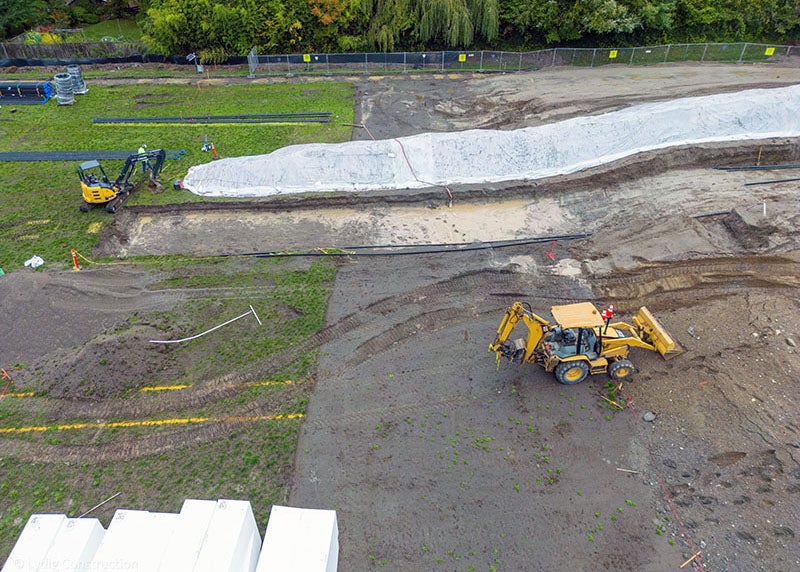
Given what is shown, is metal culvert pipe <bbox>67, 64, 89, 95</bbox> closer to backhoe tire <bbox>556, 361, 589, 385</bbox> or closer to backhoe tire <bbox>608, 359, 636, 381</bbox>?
backhoe tire <bbox>556, 361, 589, 385</bbox>

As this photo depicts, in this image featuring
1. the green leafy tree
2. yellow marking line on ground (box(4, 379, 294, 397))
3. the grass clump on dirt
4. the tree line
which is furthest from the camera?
the green leafy tree

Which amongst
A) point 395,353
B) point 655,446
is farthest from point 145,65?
point 655,446

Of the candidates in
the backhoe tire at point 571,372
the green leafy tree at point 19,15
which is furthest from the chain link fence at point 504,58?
the backhoe tire at point 571,372

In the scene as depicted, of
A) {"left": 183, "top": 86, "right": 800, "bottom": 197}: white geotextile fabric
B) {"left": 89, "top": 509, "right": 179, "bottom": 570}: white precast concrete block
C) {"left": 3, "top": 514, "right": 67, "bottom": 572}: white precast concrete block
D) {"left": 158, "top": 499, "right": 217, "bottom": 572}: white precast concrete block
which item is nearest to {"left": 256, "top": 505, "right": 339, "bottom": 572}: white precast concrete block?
{"left": 158, "top": 499, "right": 217, "bottom": 572}: white precast concrete block

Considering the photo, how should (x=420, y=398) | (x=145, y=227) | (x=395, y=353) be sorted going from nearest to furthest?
(x=420, y=398)
(x=395, y=353)
(x=145, y=227)

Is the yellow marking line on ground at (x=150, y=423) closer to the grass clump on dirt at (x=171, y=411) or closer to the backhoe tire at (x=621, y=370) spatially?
the grass clump on dirt at (x=171, y=411)

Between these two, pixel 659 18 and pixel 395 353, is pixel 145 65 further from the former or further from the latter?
pixel 659 18
